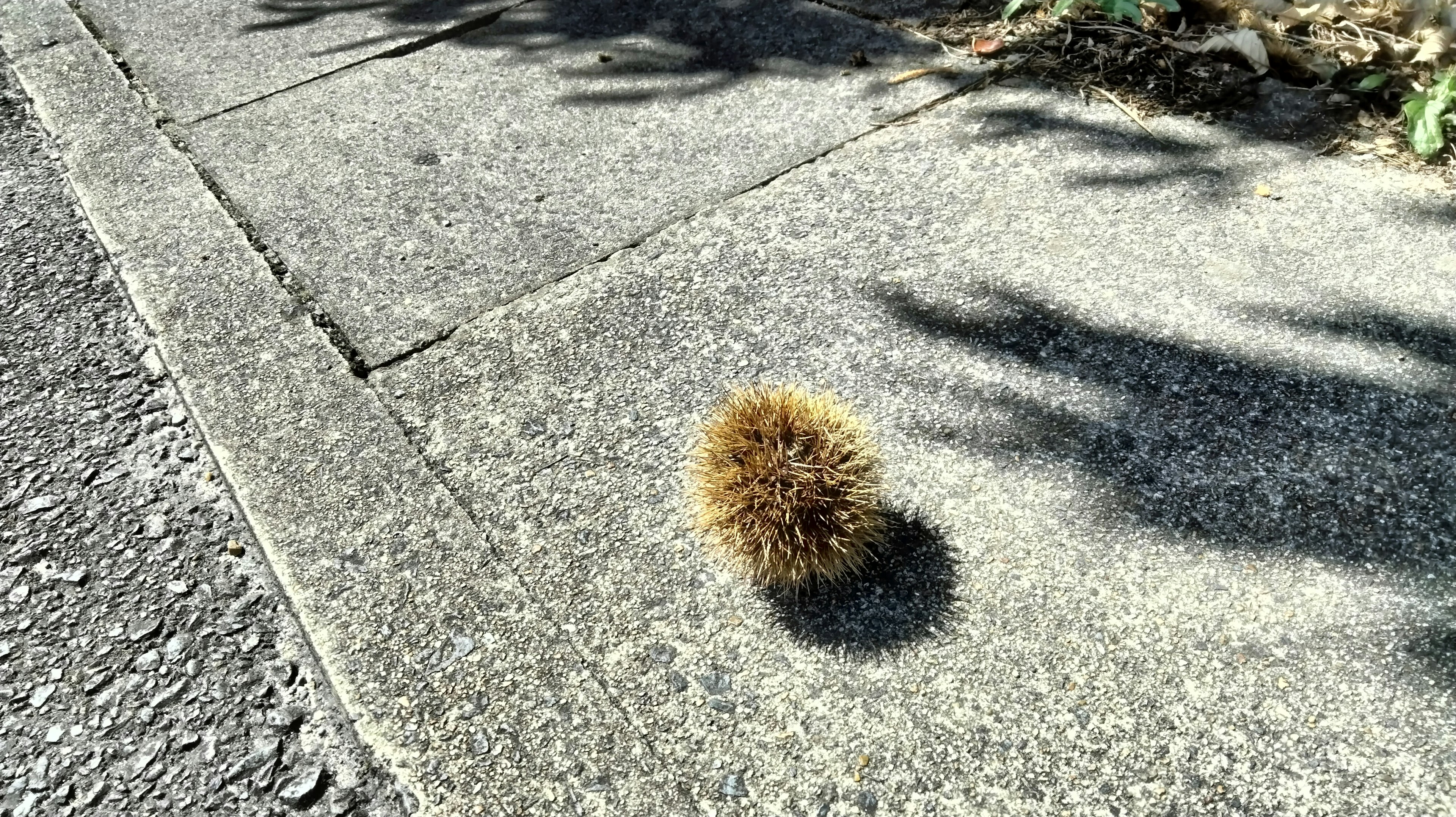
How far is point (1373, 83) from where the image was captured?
3.04m

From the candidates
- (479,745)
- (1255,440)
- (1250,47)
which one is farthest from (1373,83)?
(479,745)

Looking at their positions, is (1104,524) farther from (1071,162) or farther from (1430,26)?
(1430,26)

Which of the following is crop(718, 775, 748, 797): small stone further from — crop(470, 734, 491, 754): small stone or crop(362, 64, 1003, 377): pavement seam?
crop(362, 64, 1003, 377): pavement seam

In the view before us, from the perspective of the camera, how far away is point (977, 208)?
9.63 feet

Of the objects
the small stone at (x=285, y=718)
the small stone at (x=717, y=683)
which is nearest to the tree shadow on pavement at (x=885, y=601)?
the small stone at (x=717, y=683)

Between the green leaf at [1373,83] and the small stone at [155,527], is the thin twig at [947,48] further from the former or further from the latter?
the small stone at [155,527]

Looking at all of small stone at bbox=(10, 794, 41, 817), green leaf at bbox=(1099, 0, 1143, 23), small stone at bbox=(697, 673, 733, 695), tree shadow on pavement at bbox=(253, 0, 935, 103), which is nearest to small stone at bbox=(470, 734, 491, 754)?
small stone at bbox=(697, 673, 733, 695)

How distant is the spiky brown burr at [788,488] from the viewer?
1854 mm

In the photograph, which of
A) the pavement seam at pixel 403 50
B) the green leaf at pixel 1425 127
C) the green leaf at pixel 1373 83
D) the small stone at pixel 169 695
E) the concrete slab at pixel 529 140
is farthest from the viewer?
the pavement seam at pixel 403 50

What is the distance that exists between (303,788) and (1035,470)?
1.53 metres

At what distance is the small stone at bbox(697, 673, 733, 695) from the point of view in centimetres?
186

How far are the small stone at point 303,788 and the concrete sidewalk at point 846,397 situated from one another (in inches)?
4.8

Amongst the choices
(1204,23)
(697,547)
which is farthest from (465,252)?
(1204,23)

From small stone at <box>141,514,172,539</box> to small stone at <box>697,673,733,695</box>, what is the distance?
4.15ft
